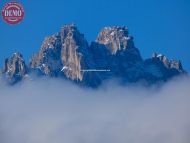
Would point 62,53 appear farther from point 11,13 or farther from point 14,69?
point 11,13

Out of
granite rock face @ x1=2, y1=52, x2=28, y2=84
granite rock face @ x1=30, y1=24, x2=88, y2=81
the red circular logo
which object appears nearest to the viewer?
the red circular logo

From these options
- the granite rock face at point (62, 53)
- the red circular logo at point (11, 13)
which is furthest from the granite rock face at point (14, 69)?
the red circular logo at point (11, 13)

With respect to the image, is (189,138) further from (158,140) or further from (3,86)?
(3,86)

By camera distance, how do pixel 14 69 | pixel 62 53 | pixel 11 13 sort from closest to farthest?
pixel 11 13 → pixel 14 69 → pixel 62 53

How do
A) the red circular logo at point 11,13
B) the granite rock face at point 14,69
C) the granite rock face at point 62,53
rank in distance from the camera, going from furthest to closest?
the granite rock face at point 62,53 → the granite rock face at point 14,69 → the red circular logo at point 11,13

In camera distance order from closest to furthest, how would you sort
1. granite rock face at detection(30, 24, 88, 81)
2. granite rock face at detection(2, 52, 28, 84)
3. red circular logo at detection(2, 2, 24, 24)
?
red circular logo at detection(2, 2, 24, 24) < granite rock face at detection(2, 52, 28, 84) < granite rock face at detection(30, 24, 88, 81)

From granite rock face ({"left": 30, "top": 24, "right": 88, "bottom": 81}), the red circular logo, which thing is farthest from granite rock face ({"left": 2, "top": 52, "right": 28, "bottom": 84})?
the red circular logo

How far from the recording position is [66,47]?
196000 mm

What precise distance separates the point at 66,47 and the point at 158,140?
165 ft

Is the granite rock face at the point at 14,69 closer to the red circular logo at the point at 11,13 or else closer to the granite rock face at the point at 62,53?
the granite rock face at the point at 62,53

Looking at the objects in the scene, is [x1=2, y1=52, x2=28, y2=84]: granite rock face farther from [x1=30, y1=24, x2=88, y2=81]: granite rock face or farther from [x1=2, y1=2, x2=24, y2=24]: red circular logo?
[x1=2, y1=2, x2=24, y2=24]: red circular logo

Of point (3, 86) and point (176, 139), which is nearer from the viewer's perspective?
point (176, 139)

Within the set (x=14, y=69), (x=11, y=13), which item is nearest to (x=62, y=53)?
(x=14, y=69)

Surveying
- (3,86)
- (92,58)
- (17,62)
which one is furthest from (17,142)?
(92,58)
